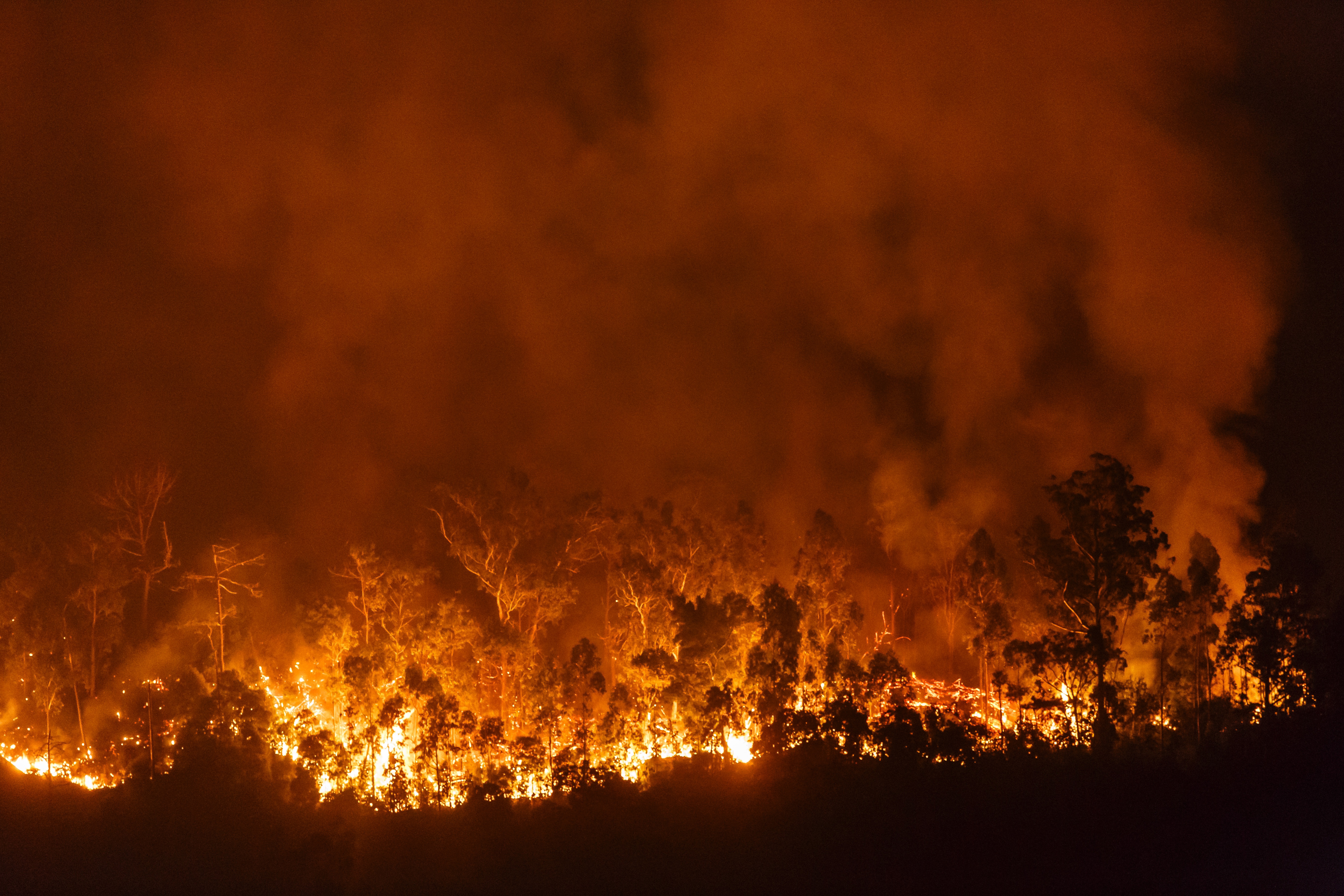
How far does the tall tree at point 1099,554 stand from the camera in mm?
17188

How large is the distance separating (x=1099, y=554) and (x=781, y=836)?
7.73 meters

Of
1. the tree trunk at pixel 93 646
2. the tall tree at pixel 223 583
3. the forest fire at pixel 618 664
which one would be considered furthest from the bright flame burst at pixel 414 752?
the tree trunk at pixel 93 646

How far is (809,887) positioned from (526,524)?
482 inches

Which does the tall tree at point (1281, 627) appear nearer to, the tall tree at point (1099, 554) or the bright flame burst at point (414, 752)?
the tall tree at point (1099, 554)

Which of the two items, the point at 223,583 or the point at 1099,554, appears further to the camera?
the point at 223,583

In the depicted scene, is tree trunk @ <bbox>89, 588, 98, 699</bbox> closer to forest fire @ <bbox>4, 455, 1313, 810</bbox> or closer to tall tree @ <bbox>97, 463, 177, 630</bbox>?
forest fire @ <bbox>4, 455, 1313, 810</bbox>

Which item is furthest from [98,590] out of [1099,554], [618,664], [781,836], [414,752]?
[1099,554]

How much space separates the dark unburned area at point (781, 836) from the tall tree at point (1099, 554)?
3.00m

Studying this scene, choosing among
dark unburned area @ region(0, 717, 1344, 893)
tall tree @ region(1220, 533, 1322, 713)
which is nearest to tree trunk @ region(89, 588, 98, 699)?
dark unburned area @ region(0, 717, 1344, 893)

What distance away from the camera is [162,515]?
89.3 ft

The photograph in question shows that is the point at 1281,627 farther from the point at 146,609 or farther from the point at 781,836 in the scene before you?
the point at 146,609

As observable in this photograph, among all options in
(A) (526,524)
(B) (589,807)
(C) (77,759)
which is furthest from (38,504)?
(B) (589,807)

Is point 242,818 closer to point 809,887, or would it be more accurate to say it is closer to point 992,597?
point 809,887

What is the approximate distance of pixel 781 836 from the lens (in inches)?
516
